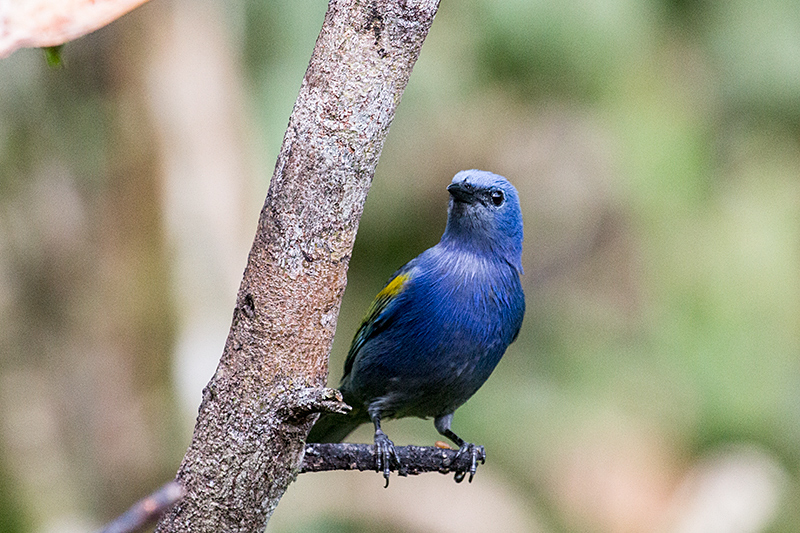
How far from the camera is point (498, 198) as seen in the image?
371 centimetres

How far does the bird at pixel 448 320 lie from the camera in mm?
3490

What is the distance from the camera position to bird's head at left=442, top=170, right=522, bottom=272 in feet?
12.0

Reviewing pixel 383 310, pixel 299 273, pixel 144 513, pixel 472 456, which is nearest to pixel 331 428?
pixel 383 310

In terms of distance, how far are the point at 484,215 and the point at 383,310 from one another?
2.02ft

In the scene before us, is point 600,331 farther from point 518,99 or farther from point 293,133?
point 293,133

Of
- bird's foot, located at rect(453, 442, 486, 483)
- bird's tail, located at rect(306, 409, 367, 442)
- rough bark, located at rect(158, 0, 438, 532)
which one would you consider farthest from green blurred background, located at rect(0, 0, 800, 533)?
rough bark, located at rect(158, 0, 438, 532)

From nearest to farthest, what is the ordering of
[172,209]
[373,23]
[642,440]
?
[373,23] < [172,209] < [642,440]

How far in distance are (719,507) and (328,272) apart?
6250 millimetres

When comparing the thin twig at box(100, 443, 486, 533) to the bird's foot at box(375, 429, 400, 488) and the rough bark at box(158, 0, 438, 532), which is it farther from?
the rough bark at box(158, 0, 438, 532)

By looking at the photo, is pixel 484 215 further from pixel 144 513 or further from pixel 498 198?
pixel 144 513

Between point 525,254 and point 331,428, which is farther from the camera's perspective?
point 525,254

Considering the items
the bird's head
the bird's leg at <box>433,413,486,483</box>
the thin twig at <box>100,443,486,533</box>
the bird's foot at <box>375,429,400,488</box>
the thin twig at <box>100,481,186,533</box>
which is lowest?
the bird's leg at <box>433,413,486,483</box>

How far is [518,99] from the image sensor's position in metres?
7.77

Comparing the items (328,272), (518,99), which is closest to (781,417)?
(518,99)
